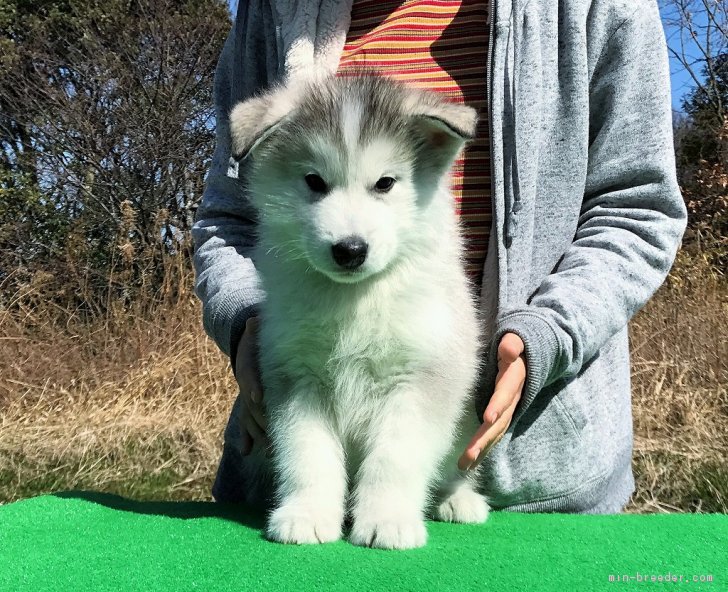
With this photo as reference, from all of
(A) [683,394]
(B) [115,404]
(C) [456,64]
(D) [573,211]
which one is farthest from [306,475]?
(B) [115,404]

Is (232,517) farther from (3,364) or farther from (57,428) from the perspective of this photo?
(3,364)

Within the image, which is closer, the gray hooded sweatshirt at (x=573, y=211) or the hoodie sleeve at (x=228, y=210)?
the gray hooded sweatshirt at (x=573, y=211)

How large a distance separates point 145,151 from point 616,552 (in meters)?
8.92

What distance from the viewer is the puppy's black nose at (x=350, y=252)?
1.87 m

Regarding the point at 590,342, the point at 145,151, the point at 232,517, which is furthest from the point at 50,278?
the point at 590,342

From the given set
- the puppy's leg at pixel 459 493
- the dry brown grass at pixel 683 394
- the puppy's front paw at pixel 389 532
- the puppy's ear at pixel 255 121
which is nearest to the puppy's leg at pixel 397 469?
the puppy's front paw at pixel 389 532

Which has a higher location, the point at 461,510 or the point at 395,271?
the point at 395,271

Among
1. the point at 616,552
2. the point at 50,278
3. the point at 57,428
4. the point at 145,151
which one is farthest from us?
the point at 145,151

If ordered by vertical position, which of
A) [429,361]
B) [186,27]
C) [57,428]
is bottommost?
[57,428]

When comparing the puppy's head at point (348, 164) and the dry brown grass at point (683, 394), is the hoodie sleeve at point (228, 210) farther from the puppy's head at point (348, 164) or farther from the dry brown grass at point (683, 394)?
the dry brown grass at point (683, 394)

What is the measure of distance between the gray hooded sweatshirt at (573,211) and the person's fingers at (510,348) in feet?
0.38

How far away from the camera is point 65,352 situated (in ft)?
21.6

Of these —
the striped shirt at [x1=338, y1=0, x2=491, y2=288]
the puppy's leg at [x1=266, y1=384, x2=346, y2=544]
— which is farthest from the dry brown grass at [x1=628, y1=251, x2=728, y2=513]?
the puppy's leg at [x1=266, y1=384, x2=346, y2=544]

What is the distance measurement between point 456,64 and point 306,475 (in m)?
1.56
